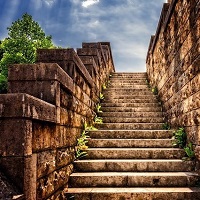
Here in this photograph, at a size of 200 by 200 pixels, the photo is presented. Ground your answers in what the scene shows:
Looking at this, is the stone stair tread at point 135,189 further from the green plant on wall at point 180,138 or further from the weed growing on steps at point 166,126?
the weed growing on steps at point 166,126

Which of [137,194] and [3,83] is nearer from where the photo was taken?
[137,194]

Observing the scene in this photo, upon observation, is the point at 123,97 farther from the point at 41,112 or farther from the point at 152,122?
the point at 41,112

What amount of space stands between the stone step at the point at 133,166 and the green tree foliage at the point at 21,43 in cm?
1764

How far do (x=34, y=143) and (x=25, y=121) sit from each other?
0.38m

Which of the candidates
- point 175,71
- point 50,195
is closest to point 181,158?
point 175,71

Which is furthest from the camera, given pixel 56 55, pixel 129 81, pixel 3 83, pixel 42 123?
pixel 3 83

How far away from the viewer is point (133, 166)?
4.72 meters

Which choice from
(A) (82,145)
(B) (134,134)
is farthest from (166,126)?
(A) (82,145)

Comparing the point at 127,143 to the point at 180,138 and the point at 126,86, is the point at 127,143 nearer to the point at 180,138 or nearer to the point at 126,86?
the point at 180,138

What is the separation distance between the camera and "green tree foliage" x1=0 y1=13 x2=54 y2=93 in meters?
21.8

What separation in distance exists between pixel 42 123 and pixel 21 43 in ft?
73.5

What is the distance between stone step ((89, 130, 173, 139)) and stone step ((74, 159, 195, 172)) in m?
1.29

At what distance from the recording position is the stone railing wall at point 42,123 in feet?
7.64

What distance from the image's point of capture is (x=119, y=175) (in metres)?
4.34
